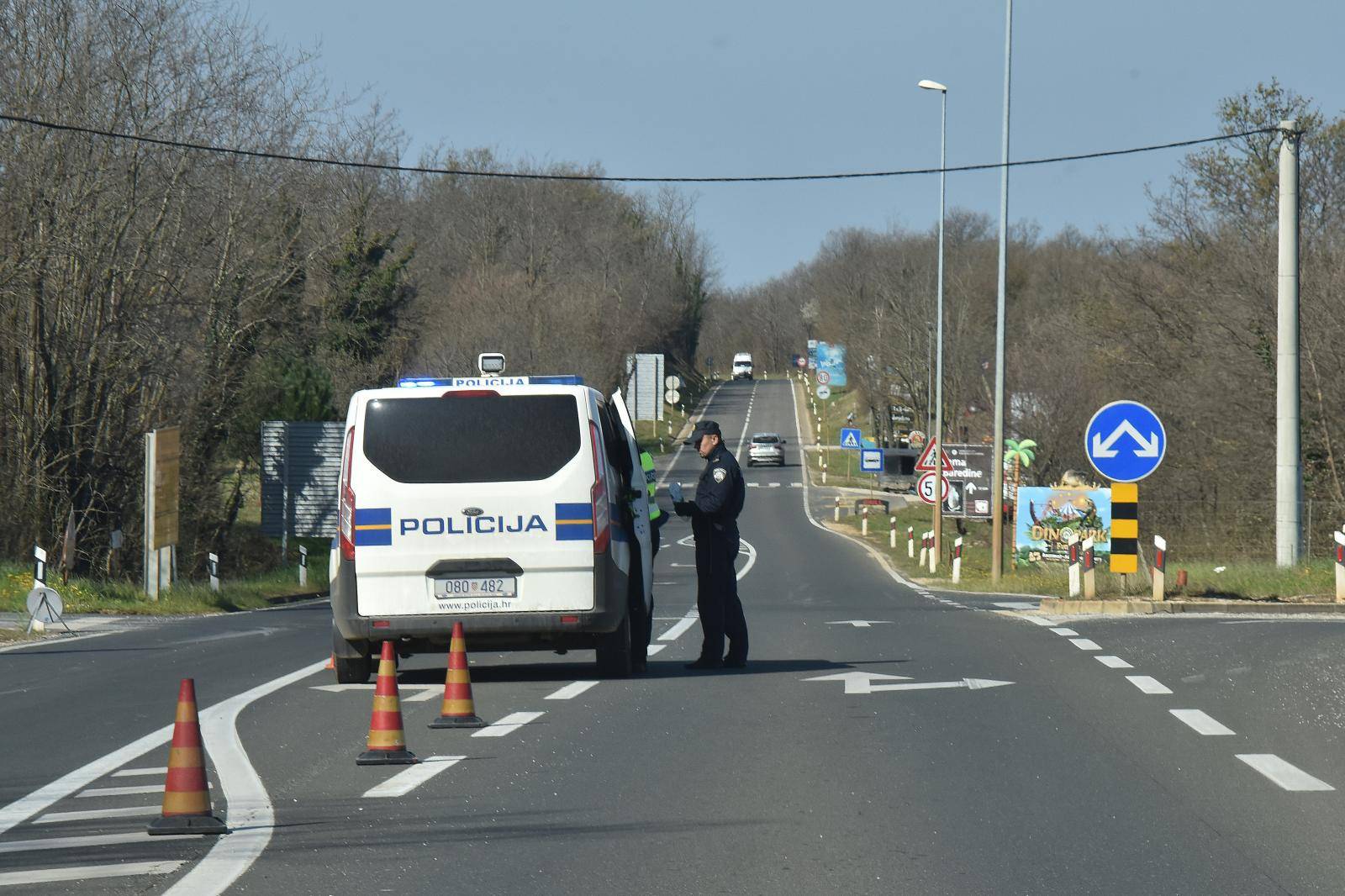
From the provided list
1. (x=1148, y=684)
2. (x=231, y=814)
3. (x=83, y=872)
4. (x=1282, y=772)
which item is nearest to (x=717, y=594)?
(x=1148, y=684)

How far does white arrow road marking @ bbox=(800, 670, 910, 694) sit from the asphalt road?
0.20 feet

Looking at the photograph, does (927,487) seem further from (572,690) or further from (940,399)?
(572,690)

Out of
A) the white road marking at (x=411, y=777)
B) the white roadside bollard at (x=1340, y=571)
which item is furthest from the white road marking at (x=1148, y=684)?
the white roadside bollard at (x=1340, y=571)

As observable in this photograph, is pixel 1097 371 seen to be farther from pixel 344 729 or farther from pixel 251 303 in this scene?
pixel 344 729

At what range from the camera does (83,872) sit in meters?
6.19

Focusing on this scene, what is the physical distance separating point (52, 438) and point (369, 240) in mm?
17860

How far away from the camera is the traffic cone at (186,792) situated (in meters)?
6.79

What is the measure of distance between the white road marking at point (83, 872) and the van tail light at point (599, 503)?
20.1ft

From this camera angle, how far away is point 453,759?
29.1ft

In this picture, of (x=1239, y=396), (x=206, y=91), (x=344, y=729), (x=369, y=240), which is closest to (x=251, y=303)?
(x=206, y=91)

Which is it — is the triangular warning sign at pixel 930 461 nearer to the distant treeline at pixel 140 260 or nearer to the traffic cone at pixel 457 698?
the distant treeline at pixel 140 260

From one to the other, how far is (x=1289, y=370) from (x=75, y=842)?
20150mm

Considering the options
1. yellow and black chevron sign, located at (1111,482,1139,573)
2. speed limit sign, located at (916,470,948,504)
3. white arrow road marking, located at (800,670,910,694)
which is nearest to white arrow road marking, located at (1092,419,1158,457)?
yellow and black chevron sign, located at (1111,482,1139,573)

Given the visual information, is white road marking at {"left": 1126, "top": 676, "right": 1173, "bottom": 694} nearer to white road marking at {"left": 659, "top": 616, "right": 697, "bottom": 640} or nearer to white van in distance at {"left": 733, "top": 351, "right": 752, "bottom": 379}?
white road marking at {"left": 659, "top": 616, "right": 697, "bottom": 640}
